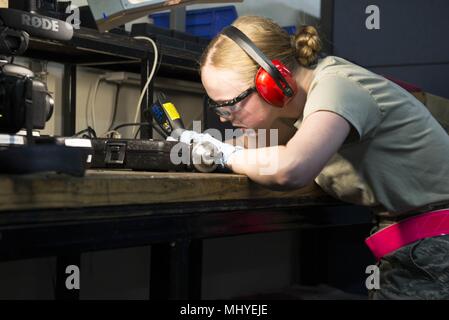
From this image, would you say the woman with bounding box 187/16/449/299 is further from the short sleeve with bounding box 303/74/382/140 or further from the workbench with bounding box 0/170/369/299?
the workbench with bounding box 0/170/369/299

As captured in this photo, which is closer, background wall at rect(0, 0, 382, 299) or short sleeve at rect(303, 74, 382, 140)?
short sleeve at rect(303, 74, 382, 140)

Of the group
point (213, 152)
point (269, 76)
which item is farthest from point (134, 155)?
point (269, 76)

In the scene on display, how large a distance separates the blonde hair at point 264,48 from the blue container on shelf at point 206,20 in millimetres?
1214

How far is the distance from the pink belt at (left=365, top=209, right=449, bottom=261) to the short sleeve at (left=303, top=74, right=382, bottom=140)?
0.22m

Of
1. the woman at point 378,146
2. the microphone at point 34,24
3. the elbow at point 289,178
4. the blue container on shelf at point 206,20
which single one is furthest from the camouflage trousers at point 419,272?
the blue container on shelf at point 206,20

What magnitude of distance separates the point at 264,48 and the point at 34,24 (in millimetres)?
474

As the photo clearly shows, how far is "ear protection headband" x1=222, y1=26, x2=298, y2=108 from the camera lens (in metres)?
1.02

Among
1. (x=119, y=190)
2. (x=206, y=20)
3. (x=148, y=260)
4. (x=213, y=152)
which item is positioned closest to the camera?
(x=119, y=190)

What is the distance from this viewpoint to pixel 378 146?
108cm

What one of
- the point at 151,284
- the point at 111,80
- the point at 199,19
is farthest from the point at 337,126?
the point at 199,19

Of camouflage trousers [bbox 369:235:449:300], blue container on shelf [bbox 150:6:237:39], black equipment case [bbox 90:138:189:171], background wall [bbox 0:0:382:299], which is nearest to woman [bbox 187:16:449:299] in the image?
camouflage trousers [bbox 369:235:449:300]

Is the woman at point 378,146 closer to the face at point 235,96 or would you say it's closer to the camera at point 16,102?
the face at point 235,96

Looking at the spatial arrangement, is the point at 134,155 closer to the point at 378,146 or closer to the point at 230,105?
the point at 230,105
